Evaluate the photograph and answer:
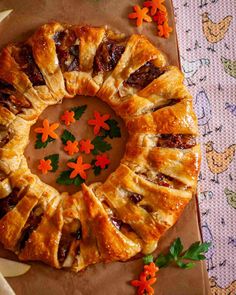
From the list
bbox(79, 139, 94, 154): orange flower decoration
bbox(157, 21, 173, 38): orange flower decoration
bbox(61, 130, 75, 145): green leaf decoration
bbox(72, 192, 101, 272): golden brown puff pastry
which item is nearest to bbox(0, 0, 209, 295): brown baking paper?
bbox(157, 21, 173, 38): orange flower decoration

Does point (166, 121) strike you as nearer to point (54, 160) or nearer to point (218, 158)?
point (218, 158)

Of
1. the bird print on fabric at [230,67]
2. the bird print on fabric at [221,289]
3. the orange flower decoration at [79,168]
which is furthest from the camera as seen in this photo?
the bird print on fabric at [230,67]

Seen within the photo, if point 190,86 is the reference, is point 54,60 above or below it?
above

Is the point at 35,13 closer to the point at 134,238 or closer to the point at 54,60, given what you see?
the point at 54,60

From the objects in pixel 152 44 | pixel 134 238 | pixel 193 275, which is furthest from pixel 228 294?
pixel 152 44

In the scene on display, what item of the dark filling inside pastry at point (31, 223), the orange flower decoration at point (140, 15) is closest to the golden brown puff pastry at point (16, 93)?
the dark filling inside pastry at point (31, 223)

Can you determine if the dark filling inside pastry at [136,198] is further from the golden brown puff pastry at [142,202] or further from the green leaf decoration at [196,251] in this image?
the green leaf decoration at [196,251]
